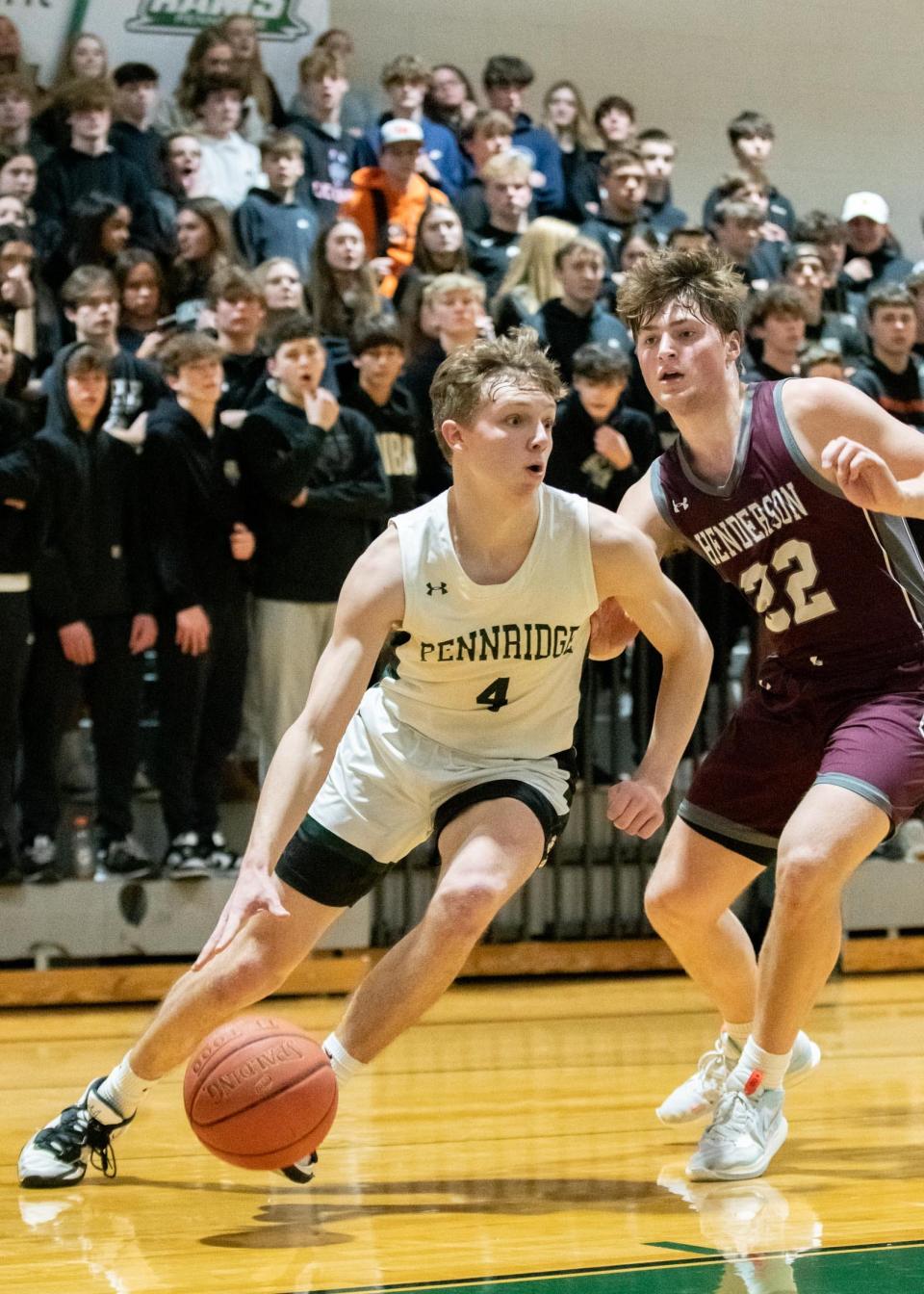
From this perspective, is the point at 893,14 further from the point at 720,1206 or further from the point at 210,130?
the point at 720,1206

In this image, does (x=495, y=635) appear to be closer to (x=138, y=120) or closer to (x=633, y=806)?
(x=633, y=806)

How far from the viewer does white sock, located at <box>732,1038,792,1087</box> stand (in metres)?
4.37

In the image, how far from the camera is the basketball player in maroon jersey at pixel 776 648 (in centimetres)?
425

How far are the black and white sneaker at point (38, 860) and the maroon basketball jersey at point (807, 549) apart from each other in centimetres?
356

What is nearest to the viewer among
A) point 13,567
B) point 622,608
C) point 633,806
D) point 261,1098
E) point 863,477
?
point 261,1098

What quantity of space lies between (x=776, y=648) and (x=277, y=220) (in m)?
5.48

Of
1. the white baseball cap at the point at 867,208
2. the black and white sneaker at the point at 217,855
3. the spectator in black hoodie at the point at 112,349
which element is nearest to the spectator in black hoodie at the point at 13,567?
the spectator in black hoodie at the point at 112,349

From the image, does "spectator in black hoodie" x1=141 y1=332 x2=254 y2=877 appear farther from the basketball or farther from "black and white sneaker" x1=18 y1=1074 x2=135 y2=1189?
the basketball

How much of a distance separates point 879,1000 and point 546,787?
3.70m

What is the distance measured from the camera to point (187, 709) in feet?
23.7

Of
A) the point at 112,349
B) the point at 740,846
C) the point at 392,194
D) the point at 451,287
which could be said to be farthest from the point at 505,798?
the point at 392,194

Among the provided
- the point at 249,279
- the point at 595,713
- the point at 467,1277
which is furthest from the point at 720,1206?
the point at 249,279

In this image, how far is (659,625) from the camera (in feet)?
14.0

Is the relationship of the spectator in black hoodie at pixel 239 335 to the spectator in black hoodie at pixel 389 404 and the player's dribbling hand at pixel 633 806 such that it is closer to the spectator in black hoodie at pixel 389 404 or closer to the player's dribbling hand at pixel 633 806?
the spectator in black hoodie at pixel 389 404
